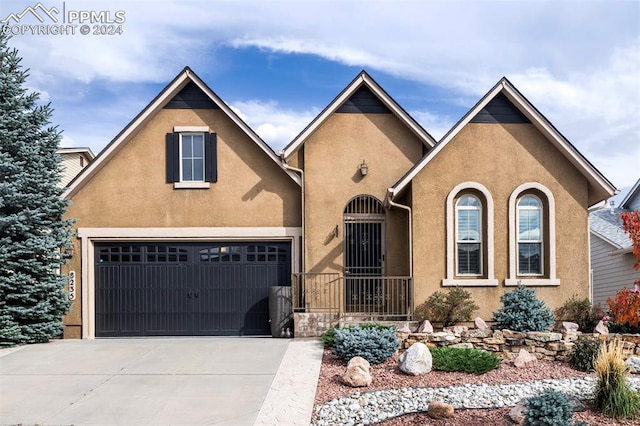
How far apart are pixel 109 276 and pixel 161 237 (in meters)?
1.70

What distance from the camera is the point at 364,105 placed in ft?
46.4

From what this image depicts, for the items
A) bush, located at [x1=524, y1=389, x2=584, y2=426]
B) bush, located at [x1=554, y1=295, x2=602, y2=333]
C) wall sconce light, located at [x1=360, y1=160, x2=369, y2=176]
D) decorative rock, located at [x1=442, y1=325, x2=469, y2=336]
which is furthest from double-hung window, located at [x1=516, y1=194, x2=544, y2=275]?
bush, located at [x1=524, y1=389, x2=584, y2=426]

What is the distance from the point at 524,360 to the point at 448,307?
2.77m

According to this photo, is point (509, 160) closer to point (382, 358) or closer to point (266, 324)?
point (382, 358)

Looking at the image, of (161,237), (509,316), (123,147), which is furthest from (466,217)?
(123,147)

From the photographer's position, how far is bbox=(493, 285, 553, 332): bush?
11523mm

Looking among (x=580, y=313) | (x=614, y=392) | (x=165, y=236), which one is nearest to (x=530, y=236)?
(x=580, y=313)

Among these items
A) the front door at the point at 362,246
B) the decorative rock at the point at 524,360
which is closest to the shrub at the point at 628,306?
the decorative rock at the point at 524,360

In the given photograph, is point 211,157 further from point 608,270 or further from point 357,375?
point 608,270

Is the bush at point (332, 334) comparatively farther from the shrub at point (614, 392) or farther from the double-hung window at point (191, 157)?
the double-hung window at point (191, 157)

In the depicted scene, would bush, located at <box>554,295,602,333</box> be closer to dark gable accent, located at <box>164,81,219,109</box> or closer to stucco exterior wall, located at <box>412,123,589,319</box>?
stucco exterior wall, located at <box>412,123,589,319</box>

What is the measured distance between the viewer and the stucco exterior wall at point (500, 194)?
12.8m

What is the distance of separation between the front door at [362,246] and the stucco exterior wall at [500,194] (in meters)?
1.46

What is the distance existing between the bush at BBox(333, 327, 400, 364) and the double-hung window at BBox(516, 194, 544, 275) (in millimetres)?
4368
